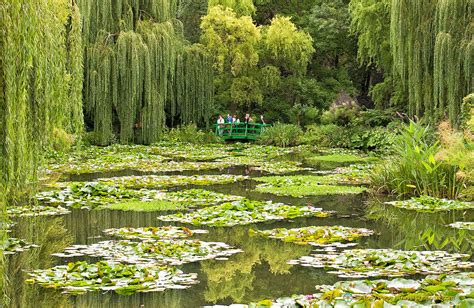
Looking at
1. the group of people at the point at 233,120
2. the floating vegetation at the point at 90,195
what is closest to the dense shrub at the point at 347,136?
the group of people at the point at 233,120

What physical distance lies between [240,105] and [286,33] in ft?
15.1

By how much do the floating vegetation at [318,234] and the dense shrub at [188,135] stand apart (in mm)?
20263

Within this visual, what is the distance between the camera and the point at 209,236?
1049 cm

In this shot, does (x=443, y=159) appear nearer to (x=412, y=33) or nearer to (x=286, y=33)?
(x=412, y=33)

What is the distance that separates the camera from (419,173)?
564 inches

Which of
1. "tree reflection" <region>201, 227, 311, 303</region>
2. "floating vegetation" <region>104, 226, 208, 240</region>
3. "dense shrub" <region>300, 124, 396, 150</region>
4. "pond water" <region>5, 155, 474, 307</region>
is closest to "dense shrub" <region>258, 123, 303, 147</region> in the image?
"dense shrub" <region>300, 124, 396, 150</region>

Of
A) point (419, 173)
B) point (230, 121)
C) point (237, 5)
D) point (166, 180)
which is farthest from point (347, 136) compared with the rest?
point (419, 173)

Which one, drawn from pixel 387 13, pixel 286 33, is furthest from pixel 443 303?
pixel 286 33

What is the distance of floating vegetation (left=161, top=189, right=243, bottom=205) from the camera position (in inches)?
546

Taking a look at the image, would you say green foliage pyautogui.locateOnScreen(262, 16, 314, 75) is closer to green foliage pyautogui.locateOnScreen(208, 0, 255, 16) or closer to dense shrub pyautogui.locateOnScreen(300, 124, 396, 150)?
green foliage pyautogui.locateOnScreen(208, 0, 255, 16)

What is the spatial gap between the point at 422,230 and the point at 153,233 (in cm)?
388

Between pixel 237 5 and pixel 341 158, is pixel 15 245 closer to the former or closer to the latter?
pixel 341 158

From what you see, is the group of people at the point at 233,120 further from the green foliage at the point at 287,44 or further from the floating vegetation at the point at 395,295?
the floating vegetation at the point at 395,295

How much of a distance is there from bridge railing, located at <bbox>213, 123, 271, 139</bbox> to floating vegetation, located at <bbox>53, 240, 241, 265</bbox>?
23.9m
